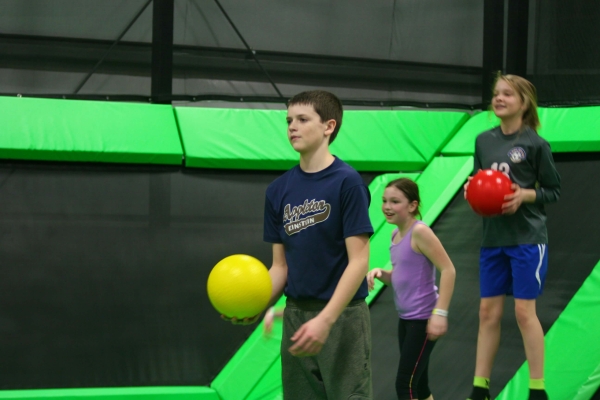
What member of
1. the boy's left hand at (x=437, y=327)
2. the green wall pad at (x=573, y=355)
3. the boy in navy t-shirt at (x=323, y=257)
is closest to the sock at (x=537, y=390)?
the green wall pad at (x=573, y=355)

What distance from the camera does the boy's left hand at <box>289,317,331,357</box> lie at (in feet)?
8.29

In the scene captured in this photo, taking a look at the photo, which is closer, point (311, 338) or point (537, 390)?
point (311, 338)

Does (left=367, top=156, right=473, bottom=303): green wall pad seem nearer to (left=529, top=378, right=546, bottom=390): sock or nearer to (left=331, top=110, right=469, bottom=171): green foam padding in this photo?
(left=331, top=110, right=469, bottom=171): green foam padding

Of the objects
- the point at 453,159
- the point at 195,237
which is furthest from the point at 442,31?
the point at 195,237

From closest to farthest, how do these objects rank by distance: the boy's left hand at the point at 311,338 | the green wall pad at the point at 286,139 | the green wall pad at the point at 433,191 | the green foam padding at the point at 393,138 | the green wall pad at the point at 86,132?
the boy's left hand at the point at 311,338
the green wall pad at the point at 86,132
the green wall pad at the point at 286,139
the green wall pad at the point at 433,191
the green foam padding at the point at 393,138

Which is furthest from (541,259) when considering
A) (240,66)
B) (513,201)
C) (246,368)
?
(240,66)

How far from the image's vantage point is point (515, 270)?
3697 mm

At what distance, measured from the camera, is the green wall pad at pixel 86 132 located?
16.1 feet

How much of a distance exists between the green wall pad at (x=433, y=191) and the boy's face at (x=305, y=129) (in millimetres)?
2549

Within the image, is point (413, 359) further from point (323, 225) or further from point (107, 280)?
point (107, 280)

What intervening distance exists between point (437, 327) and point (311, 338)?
3.96ft

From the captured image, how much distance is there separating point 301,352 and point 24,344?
2754 mm

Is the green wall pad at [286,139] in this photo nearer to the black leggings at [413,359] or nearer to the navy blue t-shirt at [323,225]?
the black leggings at [413,359]

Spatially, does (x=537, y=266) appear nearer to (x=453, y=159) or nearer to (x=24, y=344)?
(x=453, y=159)
